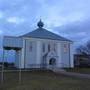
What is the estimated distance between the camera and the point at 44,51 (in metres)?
48.5

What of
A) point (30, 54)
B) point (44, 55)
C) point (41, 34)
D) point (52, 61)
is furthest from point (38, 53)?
point (41, 34)

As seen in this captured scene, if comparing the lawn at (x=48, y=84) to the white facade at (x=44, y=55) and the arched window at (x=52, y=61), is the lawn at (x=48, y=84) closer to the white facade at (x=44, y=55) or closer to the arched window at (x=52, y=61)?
the white facade at (x=44, y=55)

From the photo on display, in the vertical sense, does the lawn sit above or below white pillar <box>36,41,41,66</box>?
below

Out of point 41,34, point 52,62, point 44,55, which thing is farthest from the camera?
point 41,34

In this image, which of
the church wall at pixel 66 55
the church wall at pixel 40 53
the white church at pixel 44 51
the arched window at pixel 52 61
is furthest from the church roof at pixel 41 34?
the arched window at pixel 52 61

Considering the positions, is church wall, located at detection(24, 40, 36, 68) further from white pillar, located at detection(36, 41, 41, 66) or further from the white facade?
white pillar, located at detection(36, 41, 41, 66)

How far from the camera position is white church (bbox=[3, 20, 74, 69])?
153 feet

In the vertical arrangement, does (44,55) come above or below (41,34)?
below

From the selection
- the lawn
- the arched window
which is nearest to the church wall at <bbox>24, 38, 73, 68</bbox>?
the arched window

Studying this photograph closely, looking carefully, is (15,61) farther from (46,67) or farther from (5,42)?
(5,42)

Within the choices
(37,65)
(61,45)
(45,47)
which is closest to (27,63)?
(37,65)

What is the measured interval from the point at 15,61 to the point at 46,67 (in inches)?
273

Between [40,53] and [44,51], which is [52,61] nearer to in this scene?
[44,51]

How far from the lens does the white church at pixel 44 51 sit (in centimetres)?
4669
